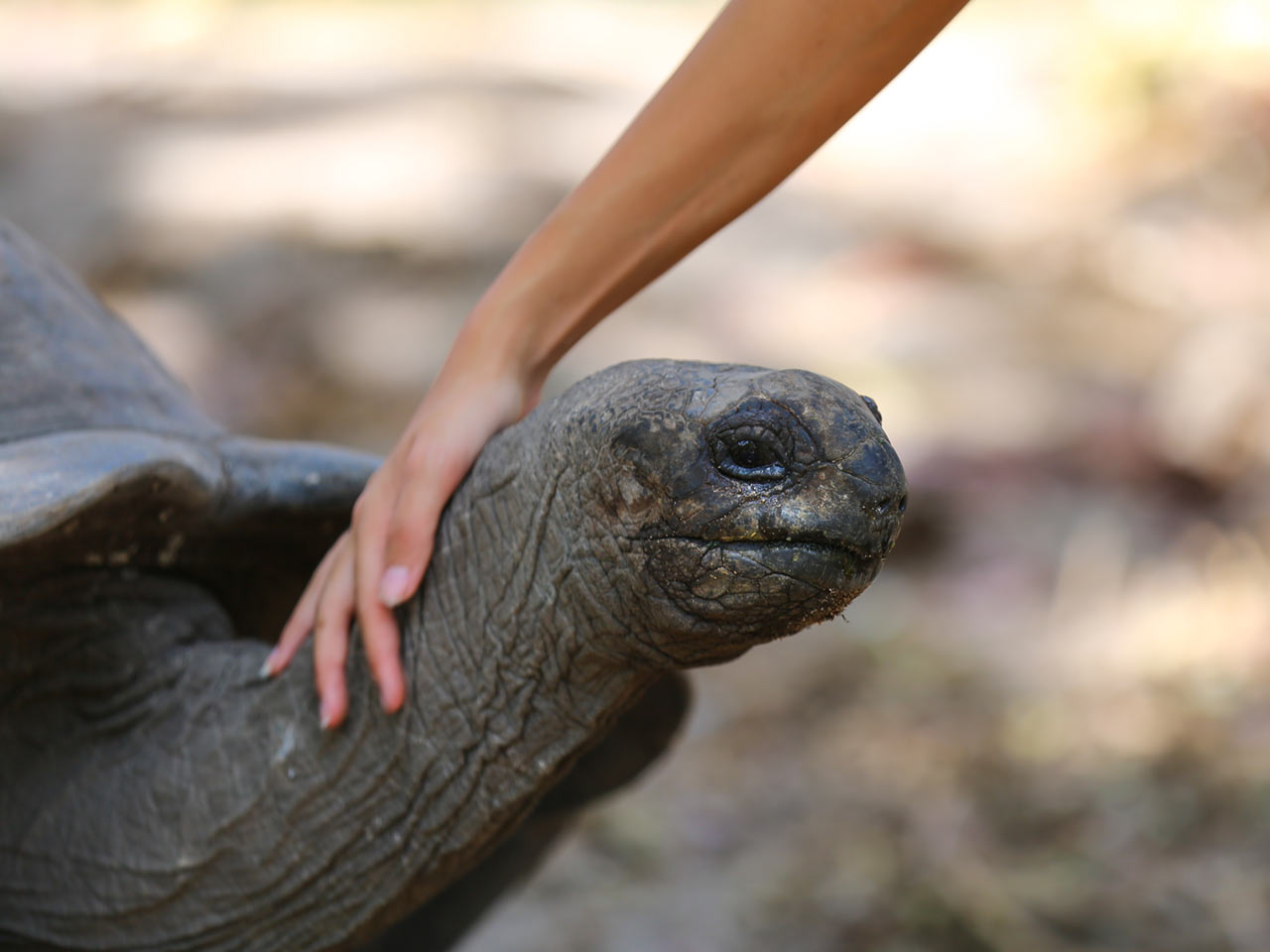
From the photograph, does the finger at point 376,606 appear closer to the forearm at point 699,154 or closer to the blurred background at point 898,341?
the forearm at point 699,154

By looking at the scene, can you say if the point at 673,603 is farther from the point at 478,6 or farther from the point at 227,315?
the point at 478,6

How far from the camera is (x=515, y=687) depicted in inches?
47.4

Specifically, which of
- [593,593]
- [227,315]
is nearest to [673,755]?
[593,593]

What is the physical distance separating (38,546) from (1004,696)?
2.59 meters

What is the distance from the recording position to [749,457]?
0.99 meters

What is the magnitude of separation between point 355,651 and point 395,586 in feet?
0.32

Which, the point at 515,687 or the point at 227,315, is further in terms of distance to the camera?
the point at 227,315

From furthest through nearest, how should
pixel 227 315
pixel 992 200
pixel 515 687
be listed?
pixel 992 200, pixel 227 315, pixel 515 687

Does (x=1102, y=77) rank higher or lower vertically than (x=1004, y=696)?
higher

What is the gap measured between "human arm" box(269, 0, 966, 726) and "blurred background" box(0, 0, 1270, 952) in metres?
1.43

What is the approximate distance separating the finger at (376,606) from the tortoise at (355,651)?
2cm

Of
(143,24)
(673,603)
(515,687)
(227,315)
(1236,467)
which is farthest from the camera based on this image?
(143,24)

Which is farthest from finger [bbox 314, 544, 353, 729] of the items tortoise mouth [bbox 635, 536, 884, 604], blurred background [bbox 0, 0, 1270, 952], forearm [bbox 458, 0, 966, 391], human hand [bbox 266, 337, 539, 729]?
blurred background [bbox 0, 0, 1270, 952]

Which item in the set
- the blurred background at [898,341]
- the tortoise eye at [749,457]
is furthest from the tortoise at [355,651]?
the blurred background at [898,341]
